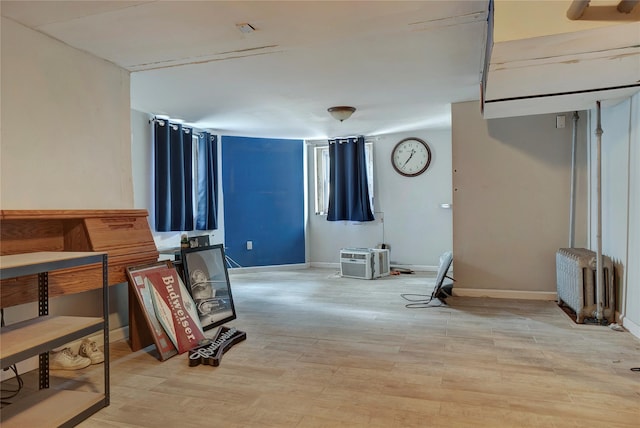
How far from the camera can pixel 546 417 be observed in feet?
6.05

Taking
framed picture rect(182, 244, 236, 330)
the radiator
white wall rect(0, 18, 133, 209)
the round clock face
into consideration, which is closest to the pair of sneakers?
framed picture rect(182, 244, 236, 330)

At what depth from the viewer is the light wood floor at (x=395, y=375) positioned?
6.20 ft

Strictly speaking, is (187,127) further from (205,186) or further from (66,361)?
(66,361)

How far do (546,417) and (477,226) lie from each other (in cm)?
273

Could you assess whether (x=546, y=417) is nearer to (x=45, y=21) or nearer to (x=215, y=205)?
(x=45, y=21)

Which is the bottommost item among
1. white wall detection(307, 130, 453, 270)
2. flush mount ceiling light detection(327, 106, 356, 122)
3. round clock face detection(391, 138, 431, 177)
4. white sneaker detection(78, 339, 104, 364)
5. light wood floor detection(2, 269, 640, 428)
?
light wood floor detection(2, 269, 640, 428)

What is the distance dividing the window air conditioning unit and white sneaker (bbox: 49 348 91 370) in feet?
12.1

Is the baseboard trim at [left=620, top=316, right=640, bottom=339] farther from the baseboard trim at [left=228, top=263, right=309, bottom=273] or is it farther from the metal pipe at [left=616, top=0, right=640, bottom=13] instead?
the baseboard trim at [left=228, top=263, right=309, bottom=273]

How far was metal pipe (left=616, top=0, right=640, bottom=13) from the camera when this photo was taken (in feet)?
5.74

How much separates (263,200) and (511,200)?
376 centimetres

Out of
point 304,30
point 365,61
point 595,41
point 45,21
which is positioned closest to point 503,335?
point 595,41

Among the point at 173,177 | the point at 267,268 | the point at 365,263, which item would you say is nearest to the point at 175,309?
the point at 173,177

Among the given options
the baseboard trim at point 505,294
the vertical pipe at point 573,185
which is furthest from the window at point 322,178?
the vertical pipe at point 573,185

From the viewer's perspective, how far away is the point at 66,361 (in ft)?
8.30
